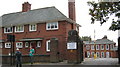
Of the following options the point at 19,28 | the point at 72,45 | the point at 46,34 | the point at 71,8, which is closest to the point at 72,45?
the point at 72,45

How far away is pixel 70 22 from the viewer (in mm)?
30750

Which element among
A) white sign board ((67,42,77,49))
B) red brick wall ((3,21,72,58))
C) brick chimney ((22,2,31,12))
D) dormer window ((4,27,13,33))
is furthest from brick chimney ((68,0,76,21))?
white sign board ((67,42,77,49))

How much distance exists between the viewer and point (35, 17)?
33.2 metres

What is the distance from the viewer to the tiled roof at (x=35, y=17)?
30.1 metres

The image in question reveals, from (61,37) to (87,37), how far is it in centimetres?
9385

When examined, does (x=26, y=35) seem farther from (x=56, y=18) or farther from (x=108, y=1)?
(x=108, y=1)

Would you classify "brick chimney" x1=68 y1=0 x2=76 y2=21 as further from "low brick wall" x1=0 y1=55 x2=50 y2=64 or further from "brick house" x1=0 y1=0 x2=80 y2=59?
"low brick wall" x1=0 y1=55 x2=50 y2=64

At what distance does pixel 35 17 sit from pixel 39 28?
2.99m

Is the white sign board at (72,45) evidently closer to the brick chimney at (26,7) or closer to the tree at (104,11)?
the tree at (104,11)

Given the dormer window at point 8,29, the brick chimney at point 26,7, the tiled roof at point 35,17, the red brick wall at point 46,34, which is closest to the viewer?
the red brick wall at point 46,34

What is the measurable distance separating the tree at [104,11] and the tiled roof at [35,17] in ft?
35.9

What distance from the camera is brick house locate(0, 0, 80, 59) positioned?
29062 mm

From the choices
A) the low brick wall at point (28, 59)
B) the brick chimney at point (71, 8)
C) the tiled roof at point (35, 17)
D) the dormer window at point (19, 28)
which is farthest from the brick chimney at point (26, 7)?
the low brick wall at point (28, 59)

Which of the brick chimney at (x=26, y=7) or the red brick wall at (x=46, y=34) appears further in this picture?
the brick chimney at (x=26, y=7)
